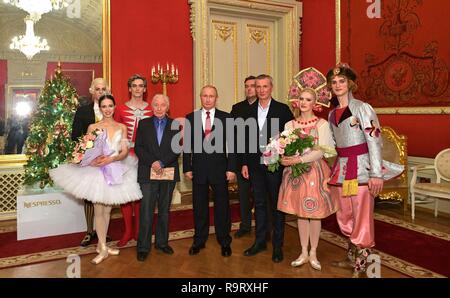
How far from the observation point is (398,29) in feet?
20.7

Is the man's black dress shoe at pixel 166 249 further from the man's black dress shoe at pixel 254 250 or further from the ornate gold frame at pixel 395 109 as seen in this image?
the ornate gold frame at pixel 395 109

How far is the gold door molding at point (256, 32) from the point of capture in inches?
285

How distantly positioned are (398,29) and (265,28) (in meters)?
2.95

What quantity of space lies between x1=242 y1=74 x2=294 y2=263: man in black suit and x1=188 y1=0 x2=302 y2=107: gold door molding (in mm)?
3448

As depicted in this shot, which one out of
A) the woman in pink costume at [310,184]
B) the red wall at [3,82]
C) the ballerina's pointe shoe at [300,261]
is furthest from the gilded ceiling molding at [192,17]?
the ballerina's pointe shoe at [300,261]

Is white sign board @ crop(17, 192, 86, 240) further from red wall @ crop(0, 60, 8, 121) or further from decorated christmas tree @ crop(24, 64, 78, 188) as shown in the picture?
red wall @ crop(0, 60, 8, 121)

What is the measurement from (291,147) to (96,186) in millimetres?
2012

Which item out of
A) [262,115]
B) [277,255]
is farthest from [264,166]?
[277,255]

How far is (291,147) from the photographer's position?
138 inches

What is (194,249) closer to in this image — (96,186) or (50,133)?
(96,186)

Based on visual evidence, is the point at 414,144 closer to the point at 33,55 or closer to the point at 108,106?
the point at 108,106

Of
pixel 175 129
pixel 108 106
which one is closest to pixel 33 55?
pixel 108 106

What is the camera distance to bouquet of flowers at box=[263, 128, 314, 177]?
3488 mm

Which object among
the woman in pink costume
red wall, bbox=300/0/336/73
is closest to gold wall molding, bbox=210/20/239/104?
red wall, bbox=300/0/336/73
